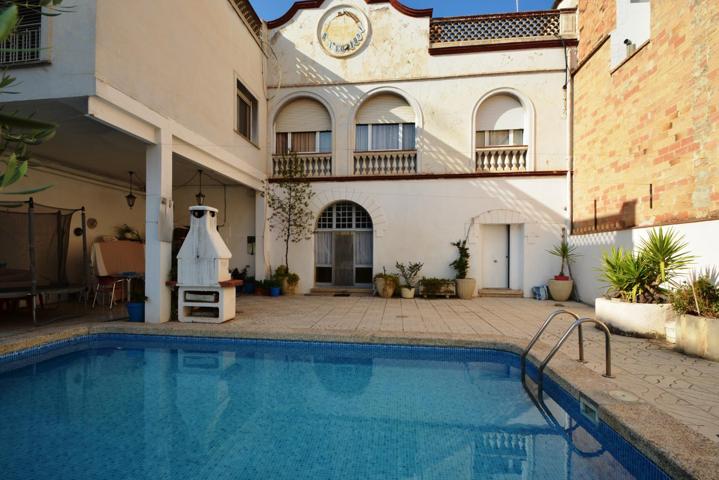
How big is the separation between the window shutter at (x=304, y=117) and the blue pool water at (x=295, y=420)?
8009 mm

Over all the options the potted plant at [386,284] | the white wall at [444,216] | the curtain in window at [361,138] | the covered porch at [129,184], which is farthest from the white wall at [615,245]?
the covered porch at [129,184]

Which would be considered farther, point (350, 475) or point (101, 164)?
point (101, 164)

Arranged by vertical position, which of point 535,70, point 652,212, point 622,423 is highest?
point 535,70

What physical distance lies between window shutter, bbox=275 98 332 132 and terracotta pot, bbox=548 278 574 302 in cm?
800

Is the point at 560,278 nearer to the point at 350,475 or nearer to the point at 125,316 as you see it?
the point at 350,475

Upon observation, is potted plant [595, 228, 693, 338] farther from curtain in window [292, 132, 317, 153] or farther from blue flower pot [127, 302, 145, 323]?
curtain in window [292, 132, 317, 153]

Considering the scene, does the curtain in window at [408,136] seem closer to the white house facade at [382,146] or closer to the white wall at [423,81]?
the white house facade at [382,146]

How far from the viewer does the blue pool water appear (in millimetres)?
2832

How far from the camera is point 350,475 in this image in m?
2.74

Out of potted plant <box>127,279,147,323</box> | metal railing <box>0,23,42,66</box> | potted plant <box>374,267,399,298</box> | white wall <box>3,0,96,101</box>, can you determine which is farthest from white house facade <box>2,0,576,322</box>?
potted plant <box>127,279,147,323</box>

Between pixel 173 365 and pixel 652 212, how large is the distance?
884 centimetres

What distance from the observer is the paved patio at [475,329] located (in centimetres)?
347

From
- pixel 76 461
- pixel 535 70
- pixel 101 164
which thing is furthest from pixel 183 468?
pixel 535 70

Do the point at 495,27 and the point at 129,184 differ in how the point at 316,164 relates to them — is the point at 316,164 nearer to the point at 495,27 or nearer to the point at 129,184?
the point at 129,184
